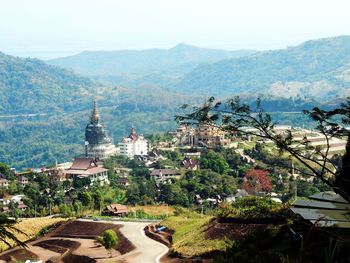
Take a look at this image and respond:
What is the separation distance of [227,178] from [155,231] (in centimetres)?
2048

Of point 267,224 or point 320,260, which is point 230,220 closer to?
point 267,224

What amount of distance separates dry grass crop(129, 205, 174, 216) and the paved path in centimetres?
760

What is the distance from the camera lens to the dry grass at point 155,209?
42844mm

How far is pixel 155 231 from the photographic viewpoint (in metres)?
33.0

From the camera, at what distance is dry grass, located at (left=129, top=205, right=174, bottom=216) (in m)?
42.8

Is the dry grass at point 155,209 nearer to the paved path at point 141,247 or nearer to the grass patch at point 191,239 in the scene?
the paved path at point 141,247

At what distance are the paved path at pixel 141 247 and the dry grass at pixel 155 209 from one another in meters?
7.60

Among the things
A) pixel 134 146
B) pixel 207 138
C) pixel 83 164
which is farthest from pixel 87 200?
pixel 134 146

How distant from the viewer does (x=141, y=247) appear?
96.4 ft

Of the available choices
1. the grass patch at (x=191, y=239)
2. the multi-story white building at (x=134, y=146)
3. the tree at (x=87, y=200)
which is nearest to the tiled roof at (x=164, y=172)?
the tree at (x=87, y=200)

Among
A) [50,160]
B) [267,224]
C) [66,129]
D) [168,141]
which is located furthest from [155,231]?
[66,129]

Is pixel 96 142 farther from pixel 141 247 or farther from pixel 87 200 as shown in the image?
pixel 141 247

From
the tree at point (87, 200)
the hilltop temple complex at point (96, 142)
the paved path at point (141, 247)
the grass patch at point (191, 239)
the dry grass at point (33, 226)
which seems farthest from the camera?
the hilltop temple complex at point (96, 142)

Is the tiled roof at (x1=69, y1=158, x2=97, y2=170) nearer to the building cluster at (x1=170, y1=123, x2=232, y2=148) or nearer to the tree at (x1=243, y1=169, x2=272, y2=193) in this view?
the building cluster at (x1=170, y1=123, x2=232, y2=148)
